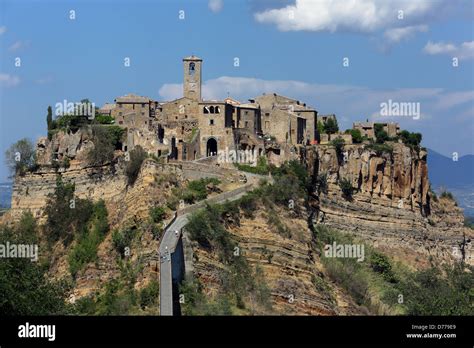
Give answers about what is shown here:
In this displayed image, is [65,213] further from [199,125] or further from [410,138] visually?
[410,138]

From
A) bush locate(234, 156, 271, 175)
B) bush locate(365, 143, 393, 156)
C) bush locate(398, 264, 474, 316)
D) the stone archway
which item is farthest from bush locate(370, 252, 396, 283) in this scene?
the stone archway

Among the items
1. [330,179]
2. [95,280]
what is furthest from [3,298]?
[330,179]

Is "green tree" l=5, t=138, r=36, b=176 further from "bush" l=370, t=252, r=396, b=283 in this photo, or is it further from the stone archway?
"bush" l=370, t=252, r=396, b=283

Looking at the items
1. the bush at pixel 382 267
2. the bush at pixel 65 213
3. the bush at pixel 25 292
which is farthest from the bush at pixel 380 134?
the bush at pixel 25 292

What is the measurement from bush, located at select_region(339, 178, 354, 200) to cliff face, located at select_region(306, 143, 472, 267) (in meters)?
0.28

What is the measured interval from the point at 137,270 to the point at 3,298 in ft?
39.7

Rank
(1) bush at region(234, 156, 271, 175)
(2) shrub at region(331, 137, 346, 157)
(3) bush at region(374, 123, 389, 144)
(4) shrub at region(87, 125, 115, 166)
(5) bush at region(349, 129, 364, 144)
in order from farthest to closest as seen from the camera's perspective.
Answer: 1. (3) bush at region(374, 123, 389, 144)
2. (5) bush at region(349, 129, 364, 144)
3. (2) shrub at region(331, 137, 346, 157)
4. (4) shrub at region(87, 125, 115, 166)
5. (1) bush at region(234, 156, 271, 175)

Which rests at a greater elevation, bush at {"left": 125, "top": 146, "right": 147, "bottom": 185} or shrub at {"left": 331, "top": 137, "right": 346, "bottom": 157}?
shrub at {"left": 331, "top": 137, "right": 346, "bottom": 157}

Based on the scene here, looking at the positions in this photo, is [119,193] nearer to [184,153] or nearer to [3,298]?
[184,153]

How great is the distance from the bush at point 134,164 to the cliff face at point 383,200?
12911mm

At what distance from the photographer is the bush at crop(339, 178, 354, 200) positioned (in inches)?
2955

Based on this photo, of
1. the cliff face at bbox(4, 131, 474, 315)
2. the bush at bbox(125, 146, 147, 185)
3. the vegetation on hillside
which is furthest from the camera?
the bush at bbox(125, 146, 147, 185)

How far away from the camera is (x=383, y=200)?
78.2 meters

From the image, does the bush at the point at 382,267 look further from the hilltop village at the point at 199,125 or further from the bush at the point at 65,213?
the bush at the point at 65,213
